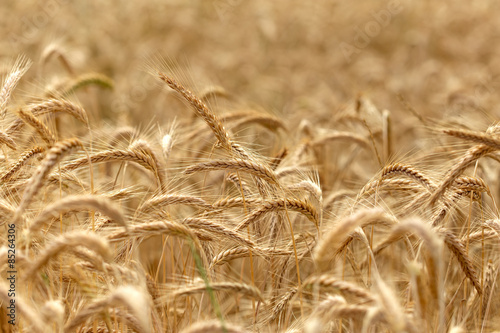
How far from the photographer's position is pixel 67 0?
9.22 metres

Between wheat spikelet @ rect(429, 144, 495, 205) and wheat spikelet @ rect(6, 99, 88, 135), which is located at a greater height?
wheat spikelet @ rect(6, 99, 88, 135)

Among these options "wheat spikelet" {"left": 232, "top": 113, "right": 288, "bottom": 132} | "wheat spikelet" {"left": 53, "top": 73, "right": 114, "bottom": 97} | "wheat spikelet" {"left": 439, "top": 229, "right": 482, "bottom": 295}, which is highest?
"wheat spikelet" {"left": 53, "top": 73, "right": 114, "bottom": 97}

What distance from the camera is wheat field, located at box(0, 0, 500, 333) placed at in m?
1.92

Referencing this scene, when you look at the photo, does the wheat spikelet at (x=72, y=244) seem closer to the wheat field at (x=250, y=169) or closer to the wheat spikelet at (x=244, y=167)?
Result: the wheat field at (x=250, y=169)

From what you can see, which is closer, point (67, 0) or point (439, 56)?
point (67, 0)

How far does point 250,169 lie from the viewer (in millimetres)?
2297

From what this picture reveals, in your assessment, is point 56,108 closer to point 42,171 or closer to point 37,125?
point 37,125

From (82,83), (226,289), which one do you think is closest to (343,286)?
(226,289)

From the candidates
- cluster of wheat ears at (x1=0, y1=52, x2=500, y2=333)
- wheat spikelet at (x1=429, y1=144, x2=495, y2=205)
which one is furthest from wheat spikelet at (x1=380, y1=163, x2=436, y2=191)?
wheat spikelet at (x1=429, y1=144, x2=495, y2=205)

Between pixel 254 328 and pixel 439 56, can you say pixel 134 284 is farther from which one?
pixel 439 56

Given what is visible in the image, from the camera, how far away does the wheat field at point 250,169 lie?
1917 mm

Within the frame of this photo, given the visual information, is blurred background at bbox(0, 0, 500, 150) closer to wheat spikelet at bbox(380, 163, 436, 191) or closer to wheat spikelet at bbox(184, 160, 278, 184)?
wheat spikelet at bbox(380, 163, 436, 191)

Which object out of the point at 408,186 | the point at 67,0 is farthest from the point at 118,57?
the point at 408,186

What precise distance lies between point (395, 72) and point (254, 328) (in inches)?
294
